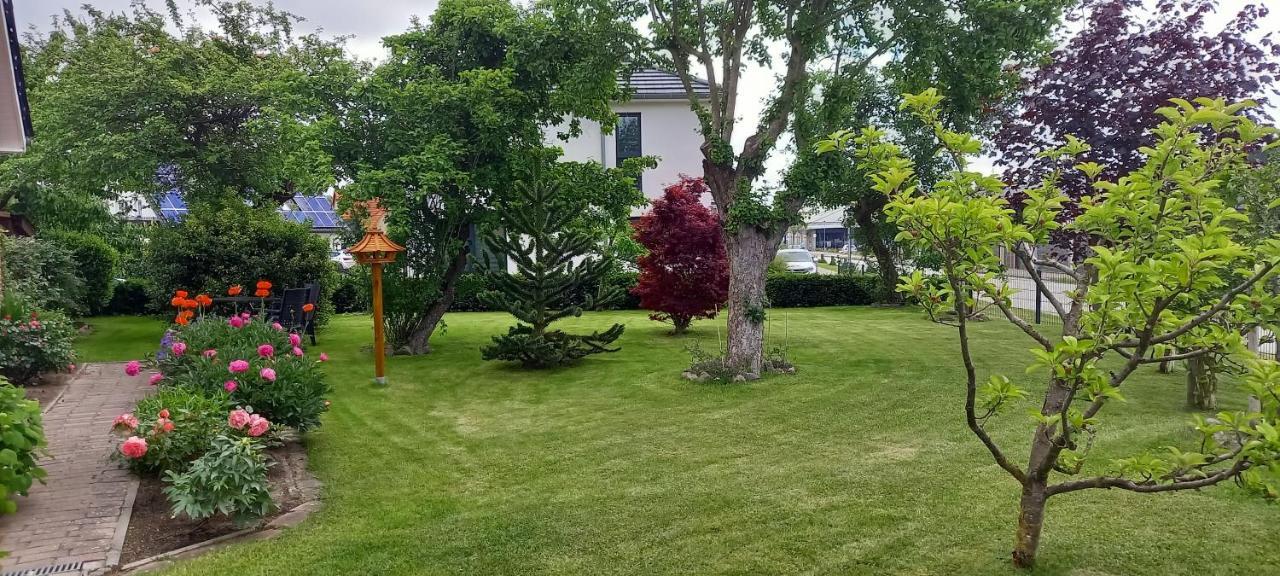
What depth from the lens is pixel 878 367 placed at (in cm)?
1026

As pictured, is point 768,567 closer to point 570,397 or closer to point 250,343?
point 570,397

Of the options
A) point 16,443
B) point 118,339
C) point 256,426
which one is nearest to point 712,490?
point 256,426

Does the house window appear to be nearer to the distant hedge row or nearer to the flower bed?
the distant hedge row

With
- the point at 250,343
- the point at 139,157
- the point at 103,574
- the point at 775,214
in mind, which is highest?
the point at 139,157

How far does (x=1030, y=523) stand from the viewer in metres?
3.84

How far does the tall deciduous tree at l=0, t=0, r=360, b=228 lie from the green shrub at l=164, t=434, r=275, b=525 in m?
7.05

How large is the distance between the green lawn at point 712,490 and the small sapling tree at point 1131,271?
0.85 metres

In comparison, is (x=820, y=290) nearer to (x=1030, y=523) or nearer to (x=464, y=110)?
(x=464, y=110)

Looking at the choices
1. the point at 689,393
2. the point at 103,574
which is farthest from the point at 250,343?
the point at 689,393

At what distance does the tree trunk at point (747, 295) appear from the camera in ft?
31.1

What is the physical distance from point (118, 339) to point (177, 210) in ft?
51.5

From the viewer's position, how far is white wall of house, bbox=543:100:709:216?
2269cm

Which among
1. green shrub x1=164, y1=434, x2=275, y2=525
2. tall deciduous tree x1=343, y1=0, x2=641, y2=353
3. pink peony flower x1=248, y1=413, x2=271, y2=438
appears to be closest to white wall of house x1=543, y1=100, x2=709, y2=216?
tall deciduous tree x1=343, y1=0, x2=641, y2=353

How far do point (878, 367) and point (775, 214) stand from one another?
9.29ft
